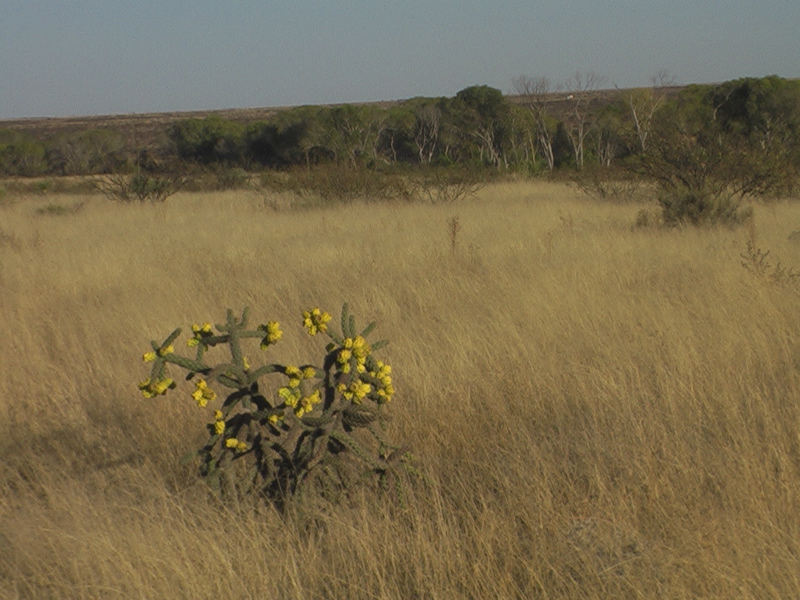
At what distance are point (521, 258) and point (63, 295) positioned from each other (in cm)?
425

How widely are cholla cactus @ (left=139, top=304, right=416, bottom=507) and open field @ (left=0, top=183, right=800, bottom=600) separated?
139 mm

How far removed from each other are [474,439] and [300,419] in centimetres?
92

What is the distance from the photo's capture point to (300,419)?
9.28 ft

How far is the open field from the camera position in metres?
2.42

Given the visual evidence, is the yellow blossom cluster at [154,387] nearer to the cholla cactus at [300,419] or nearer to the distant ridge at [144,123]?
A: the cholla cactus at [300,419]

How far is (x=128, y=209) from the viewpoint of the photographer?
55.8ft

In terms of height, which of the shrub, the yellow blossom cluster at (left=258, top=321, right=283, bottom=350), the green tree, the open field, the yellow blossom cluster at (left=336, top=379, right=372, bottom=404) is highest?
the green tree

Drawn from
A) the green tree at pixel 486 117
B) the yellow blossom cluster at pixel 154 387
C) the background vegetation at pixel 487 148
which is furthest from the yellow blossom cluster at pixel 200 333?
the green tree at pixel 486 117

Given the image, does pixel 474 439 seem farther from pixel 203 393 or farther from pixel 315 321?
pixel 203 393

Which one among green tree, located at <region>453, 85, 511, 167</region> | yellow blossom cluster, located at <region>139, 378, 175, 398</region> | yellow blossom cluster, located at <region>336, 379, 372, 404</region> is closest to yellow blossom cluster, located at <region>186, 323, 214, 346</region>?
yellow blossom cluster, located at <region>139, 378, 175, 398</region>

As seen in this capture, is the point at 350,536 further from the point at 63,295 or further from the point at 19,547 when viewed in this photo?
the point at 63,295

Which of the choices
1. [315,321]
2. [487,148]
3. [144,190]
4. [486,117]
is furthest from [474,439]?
[486,117]

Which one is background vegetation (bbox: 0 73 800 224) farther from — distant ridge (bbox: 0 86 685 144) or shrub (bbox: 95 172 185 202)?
distant ridge (bbox: 0 86 685 144)

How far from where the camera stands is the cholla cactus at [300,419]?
2.76 metres
